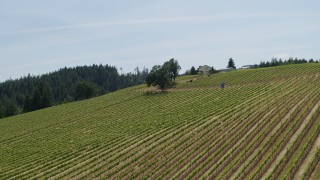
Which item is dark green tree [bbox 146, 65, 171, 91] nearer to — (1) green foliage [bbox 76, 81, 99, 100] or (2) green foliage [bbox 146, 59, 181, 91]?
(2) green foliage [bbox 146, 59, 181, 91]

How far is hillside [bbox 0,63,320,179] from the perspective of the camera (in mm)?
33219

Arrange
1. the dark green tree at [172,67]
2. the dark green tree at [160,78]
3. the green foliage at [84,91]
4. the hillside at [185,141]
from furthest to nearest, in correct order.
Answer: the green foliage at [84,91] → the dark green tree at [172,67] → the dark green tree at [160,78] → the hillside at [185,141]

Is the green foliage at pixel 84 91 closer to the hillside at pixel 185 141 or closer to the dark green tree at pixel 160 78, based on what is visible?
the dark green tree at pixel 160 78

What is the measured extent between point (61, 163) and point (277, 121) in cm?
2919

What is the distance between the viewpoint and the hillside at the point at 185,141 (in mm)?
33219

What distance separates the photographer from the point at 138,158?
1603 inches

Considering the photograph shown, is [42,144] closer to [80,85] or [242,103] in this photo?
[242,103]

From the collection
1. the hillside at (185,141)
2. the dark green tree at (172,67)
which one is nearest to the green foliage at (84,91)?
the dark green tree at (172,67)

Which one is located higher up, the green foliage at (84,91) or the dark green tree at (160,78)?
the dark green tree at (160,78)

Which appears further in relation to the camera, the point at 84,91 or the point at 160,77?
the point at 84,91

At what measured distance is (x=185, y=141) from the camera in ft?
144

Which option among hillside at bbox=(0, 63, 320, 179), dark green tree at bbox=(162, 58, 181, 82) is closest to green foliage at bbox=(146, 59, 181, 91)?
dark green tree at bbox=(162, 58, 181, 82)

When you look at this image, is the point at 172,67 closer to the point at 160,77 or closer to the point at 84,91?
the point at 160,77

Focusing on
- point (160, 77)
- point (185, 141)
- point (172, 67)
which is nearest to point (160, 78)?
point (160, 77)
